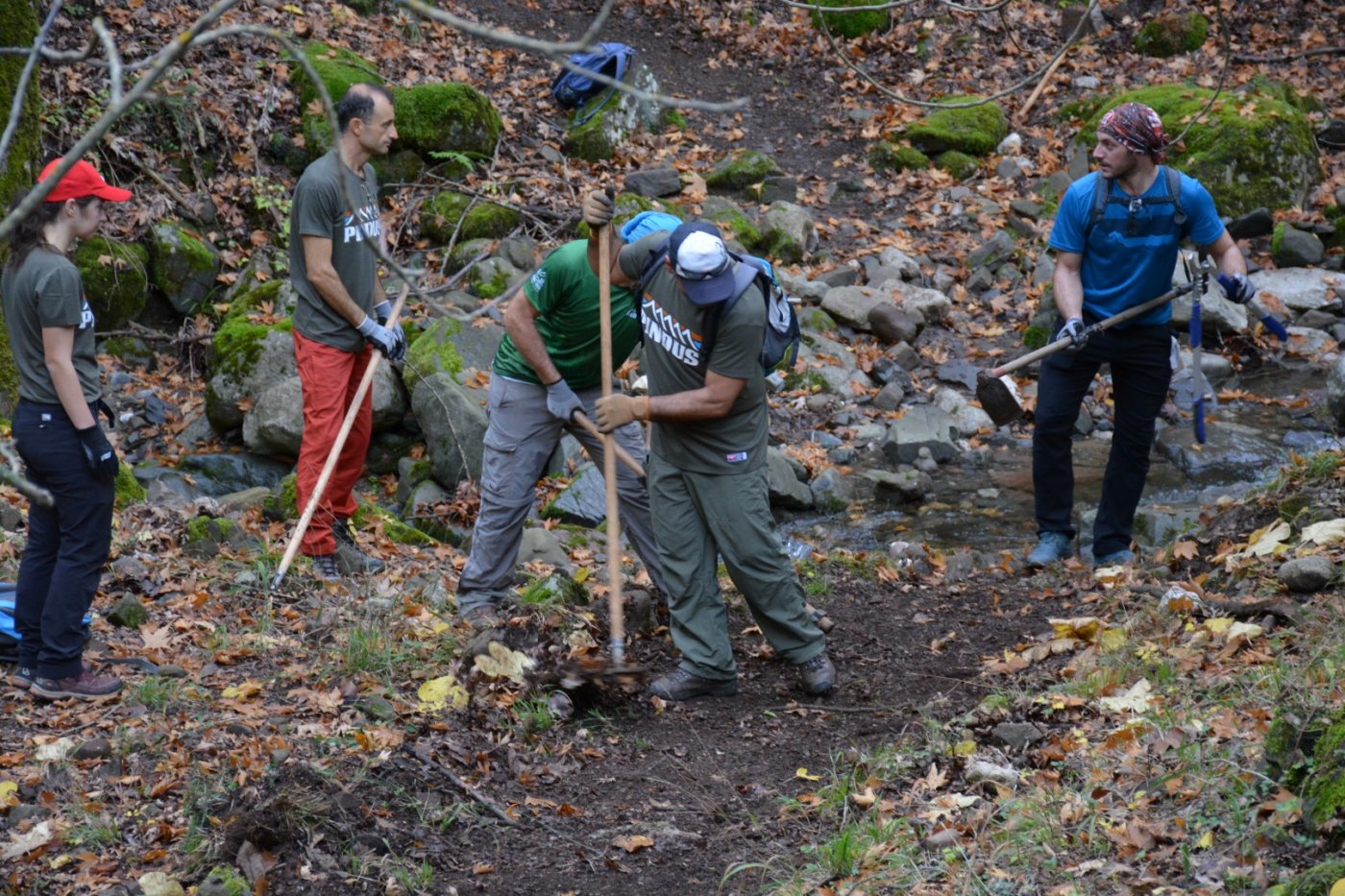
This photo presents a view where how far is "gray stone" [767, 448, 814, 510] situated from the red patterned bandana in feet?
11.2

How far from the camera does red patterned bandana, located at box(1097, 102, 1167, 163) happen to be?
608 centimetres

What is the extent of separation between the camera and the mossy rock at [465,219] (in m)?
11.1

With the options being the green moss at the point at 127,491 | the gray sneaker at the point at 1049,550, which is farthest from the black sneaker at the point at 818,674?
the green moss at the point at 127,491

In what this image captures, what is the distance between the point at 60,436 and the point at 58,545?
0.52 meters

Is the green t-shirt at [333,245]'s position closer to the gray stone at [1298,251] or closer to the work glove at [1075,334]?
the work glove at [1075,334]

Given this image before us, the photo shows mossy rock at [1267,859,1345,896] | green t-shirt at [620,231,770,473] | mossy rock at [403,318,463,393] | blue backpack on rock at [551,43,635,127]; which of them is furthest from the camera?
blue backpack on rock at [551,43,635,127]

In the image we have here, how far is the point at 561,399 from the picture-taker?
18.5ft

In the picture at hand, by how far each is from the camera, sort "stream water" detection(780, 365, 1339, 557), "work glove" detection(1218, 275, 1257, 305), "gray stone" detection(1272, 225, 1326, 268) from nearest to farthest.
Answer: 1. "work glove" detection(1218, 275, 1257, 305)
2. "stream water" detection(780, 365, 1339, 557)
3. "gray stone" detection(1272, 225, 1326, 268)

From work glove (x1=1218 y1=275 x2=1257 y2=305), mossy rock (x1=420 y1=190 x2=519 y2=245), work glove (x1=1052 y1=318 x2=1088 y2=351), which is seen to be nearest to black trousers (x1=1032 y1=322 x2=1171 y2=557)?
work glove (x1=1052 y1=318 x2=1088 y2=351)

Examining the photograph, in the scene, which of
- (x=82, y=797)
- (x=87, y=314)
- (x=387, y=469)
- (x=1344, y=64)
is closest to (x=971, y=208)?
(x=1344, y=64)

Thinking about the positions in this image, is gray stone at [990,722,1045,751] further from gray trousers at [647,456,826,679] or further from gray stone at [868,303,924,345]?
gray stone at [868,303,924,345]

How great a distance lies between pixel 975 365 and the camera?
10578 mm

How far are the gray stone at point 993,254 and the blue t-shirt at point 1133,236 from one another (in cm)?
536

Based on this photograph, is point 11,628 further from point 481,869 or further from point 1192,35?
point 1192,35
